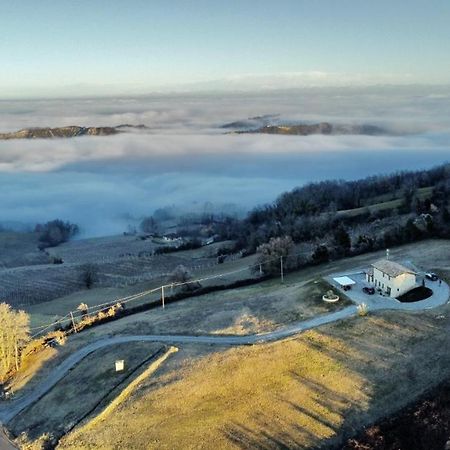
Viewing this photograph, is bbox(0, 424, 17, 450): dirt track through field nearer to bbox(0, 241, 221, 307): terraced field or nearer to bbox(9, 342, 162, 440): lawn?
bbox(9, 342, 162, 440): lawn

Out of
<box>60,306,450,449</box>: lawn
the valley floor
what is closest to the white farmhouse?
the valley floor

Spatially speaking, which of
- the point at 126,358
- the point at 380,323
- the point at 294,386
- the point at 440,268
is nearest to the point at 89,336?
the point at 126,358

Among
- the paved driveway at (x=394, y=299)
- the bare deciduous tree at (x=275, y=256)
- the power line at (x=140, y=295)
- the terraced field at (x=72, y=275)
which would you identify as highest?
the paved driveway at (x=394, y=299)

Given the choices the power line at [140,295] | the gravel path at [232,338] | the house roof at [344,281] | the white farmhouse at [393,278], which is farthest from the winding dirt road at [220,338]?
the power line at [140,295]

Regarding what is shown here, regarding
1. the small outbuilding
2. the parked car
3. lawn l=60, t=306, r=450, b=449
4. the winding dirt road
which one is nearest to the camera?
lawn l=60, t=306, r=450, b=449

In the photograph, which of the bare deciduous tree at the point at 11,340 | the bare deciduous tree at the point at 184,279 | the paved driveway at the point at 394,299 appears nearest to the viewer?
the paved driveway at the point at 394,299

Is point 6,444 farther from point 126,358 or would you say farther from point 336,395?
point 336,395

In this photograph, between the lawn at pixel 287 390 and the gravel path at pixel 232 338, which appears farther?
the gravel path at pixel 232 338

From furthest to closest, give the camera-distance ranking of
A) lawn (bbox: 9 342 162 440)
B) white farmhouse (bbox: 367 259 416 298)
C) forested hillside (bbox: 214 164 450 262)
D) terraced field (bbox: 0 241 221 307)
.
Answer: terraced field (bbox: 0 241 221 307), forested hillside (bbox: 214 164 450 262), white farmhouse (bbox: 367 259 416 298), lawn (bbox: 9 342 162 440)

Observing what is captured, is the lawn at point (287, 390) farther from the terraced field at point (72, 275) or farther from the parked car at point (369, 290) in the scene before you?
the terraced field at point (72, 275)
